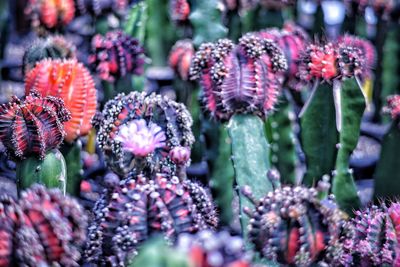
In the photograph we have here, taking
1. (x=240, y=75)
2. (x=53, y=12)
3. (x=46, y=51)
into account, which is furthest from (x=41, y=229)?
(x=53, y=12)

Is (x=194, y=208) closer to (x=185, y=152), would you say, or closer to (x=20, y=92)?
(x=185, y=152)

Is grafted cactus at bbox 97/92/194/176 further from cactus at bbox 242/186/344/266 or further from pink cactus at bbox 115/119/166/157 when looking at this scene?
cactus at bbox 242/186/344/266

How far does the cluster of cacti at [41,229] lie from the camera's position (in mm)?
1123

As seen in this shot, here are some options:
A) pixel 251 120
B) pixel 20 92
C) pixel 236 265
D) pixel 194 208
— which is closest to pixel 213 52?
pixel 251 120

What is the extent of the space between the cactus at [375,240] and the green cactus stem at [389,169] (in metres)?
0.62

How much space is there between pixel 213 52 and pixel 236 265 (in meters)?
0.98

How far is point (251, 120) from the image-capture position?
5.90 ft

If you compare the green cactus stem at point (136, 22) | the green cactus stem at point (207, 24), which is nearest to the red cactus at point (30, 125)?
the green cactus stem at point (207, 24)

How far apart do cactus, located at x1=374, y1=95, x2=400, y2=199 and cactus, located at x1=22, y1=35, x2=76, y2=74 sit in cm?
101

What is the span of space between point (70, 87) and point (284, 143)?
86 cm

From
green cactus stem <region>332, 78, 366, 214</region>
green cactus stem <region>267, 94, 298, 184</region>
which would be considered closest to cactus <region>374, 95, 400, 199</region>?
green cactus stem <region>332, 78, 366, 214</region>

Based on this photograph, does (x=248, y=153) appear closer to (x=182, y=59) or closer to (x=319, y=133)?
(x=319, y=133)

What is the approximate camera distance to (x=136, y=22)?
2.72 meters

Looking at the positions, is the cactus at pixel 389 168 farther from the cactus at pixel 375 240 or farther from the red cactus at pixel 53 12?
the red cactus at pixel 53 12
